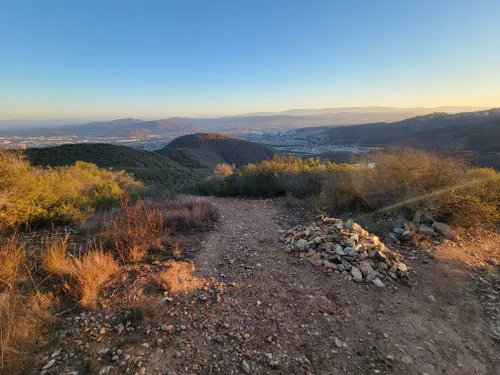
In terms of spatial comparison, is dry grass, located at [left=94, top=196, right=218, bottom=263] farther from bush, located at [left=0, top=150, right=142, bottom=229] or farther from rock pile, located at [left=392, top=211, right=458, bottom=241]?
rock pile, located at [left=392, top=211, right=458, bottom=241]

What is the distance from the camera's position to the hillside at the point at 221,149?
55184 mm

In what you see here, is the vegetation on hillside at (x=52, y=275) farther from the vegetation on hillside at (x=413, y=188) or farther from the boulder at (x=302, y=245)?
the vegetation on hillside at (x=413, y=188)

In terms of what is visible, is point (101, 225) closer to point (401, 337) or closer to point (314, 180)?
point (401, 337)

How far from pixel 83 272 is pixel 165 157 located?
146 feet

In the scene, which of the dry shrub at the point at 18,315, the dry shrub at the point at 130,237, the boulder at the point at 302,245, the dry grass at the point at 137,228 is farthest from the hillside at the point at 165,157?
the dry shrub at the point at 18,315

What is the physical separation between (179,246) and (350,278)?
304 centimetres

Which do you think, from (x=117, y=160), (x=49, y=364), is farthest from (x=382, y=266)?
(x=117, y=160)

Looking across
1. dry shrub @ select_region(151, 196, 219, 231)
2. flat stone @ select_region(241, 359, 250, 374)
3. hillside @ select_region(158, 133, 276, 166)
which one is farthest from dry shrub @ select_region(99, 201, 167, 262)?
hillside @ select_region(158, 133, 276, 166)

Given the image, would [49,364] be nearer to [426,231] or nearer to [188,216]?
[188,216]

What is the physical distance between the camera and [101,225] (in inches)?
208

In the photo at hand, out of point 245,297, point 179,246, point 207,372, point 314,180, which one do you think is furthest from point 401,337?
point 314,180

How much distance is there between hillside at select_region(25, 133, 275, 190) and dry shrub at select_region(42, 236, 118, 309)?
40.5 ft

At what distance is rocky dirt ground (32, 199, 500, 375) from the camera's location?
8.14 feet

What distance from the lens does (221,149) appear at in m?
63.5
